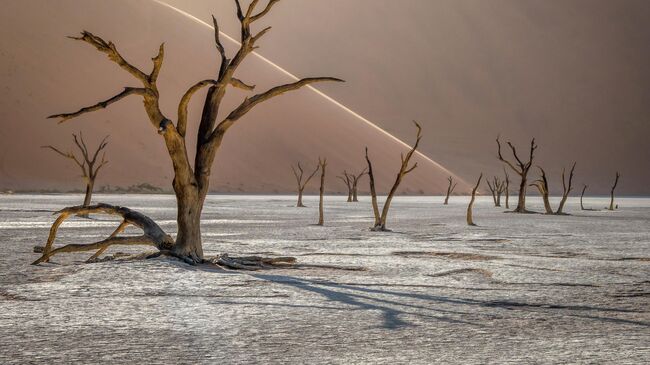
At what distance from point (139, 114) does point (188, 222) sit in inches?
3011

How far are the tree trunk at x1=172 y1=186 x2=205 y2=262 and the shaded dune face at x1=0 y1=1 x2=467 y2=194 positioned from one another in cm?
6479

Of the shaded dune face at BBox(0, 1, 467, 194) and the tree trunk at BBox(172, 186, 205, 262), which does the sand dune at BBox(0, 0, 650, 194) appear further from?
the tree trunk at BBox(172, 186, 205, 262)

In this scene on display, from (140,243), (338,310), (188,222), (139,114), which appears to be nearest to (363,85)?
(139,114)

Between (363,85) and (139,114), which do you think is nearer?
(139,114)

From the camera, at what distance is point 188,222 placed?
11.6 metres

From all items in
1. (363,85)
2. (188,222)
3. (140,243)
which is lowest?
(140,243)

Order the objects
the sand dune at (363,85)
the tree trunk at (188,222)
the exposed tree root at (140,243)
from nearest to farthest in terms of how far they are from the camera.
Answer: the exposed tree root at (140,243) → the tree trunk at (188,222) → the sand dune at (363,85)

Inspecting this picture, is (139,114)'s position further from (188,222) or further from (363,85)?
(188,222)

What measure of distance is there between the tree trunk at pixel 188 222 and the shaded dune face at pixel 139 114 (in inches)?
2551

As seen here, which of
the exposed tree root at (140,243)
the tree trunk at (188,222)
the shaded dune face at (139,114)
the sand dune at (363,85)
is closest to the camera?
the exposed tree root at (140,243)

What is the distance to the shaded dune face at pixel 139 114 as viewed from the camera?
3078 inches

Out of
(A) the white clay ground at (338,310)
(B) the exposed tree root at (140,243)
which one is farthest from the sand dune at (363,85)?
(A) the white clay ground at (338,310)

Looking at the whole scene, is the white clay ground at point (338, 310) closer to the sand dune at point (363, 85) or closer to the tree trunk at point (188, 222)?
the tree trunk at point (188, 222)

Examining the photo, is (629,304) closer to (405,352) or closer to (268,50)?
(405,352)
